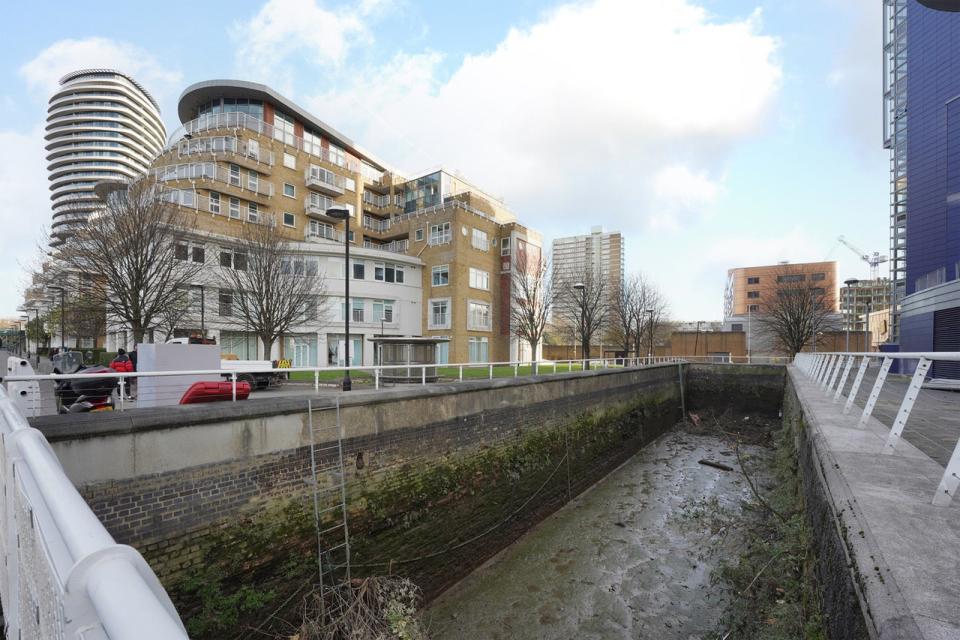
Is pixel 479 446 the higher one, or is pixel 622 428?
pixel 479 446

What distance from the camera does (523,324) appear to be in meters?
34.6

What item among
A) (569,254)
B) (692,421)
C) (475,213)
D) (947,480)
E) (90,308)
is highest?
(569,254)

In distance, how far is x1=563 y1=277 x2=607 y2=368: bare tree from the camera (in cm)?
3194

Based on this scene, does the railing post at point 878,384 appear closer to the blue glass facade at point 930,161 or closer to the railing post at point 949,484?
the railing post at point 949,484

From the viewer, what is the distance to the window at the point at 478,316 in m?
38.0

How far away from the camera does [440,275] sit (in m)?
38.3

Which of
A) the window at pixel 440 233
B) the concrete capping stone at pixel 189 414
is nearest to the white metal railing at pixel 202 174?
the window at pixel 440 233

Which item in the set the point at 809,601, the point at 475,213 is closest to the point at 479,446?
the point at 809,601

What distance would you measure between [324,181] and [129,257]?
90.9ft

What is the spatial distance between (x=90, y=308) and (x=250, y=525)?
664 inches

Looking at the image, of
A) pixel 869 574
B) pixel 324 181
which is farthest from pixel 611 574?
pixel 324 181

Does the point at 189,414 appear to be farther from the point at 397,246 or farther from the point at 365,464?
the point at 397,246

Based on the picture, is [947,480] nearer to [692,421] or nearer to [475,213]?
[692,421]

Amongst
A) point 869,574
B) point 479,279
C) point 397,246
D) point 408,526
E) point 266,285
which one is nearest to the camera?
point 869,574
